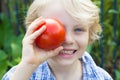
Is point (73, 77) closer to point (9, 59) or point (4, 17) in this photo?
point (9, 59)

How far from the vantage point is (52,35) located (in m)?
2.27

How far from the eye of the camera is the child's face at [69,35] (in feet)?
7.91

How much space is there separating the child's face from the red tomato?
0.09 meters

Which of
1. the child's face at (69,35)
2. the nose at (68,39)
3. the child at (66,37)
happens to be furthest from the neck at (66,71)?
the nose at (68,39)

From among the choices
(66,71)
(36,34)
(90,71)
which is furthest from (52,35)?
(90,71)

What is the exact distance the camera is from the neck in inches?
105

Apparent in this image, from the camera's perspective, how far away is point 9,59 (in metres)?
4.38

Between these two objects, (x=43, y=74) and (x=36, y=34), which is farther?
(x=43, y=74)

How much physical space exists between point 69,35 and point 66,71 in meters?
0.38

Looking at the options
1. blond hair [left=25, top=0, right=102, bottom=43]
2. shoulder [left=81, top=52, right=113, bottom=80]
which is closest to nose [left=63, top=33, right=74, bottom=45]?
blond hair [left=25, top=0, right=102, bottom=43]

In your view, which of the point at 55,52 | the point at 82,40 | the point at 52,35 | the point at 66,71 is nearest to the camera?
the point at 52,35

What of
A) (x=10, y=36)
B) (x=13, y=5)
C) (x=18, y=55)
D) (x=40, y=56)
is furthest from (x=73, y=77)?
(x=13, y=5)

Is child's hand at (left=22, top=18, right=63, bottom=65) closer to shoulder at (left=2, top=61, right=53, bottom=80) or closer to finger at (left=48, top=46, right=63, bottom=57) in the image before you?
finger at (left=48, top=46, right=63, bottom=57)

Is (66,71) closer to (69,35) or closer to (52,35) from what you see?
(69,35)
